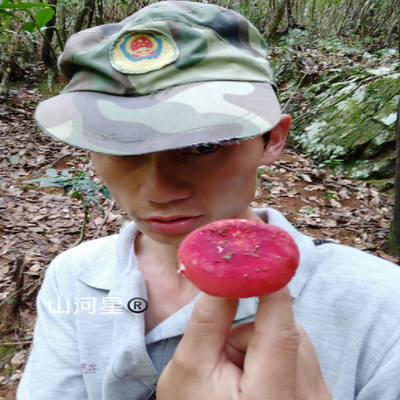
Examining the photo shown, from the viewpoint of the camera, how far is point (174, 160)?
1022 mm

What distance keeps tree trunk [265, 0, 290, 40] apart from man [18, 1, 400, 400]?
323 inches

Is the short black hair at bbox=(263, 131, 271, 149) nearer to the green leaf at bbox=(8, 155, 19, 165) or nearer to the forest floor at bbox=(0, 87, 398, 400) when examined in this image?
the forest floor at bbox=(0, 87, 398, 400)

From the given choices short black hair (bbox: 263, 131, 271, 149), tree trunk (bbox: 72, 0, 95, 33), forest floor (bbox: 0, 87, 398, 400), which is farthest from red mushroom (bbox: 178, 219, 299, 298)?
tree trunk (bbox: 72, 0, 95, 33)

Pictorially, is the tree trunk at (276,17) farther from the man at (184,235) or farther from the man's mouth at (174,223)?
the man's mouth at (174,223)

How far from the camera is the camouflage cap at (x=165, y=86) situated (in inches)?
37.2

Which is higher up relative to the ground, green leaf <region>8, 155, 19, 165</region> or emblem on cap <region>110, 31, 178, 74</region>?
emblem on cap <region>110, 31, 178, 74</region>

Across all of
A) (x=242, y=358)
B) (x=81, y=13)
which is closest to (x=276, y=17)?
(x=81, y=13)

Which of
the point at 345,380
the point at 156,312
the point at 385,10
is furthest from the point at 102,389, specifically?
the point at 385,10

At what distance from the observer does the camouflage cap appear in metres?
0.94

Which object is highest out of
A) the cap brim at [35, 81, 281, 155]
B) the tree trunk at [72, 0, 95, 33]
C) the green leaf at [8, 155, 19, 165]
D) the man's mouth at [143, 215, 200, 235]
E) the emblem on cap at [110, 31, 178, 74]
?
the emblem on cap at [110, 31, 178, 74]

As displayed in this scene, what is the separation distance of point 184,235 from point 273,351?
20.6 inches

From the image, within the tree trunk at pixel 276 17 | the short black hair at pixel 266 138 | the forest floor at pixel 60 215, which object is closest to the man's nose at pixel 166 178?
the short black hair at pixel 266 138

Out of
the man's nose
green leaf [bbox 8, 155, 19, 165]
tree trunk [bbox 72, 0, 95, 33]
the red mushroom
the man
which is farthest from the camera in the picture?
tree trunk [bbox 72, 0, 95, 33]

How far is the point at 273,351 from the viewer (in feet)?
2.27
